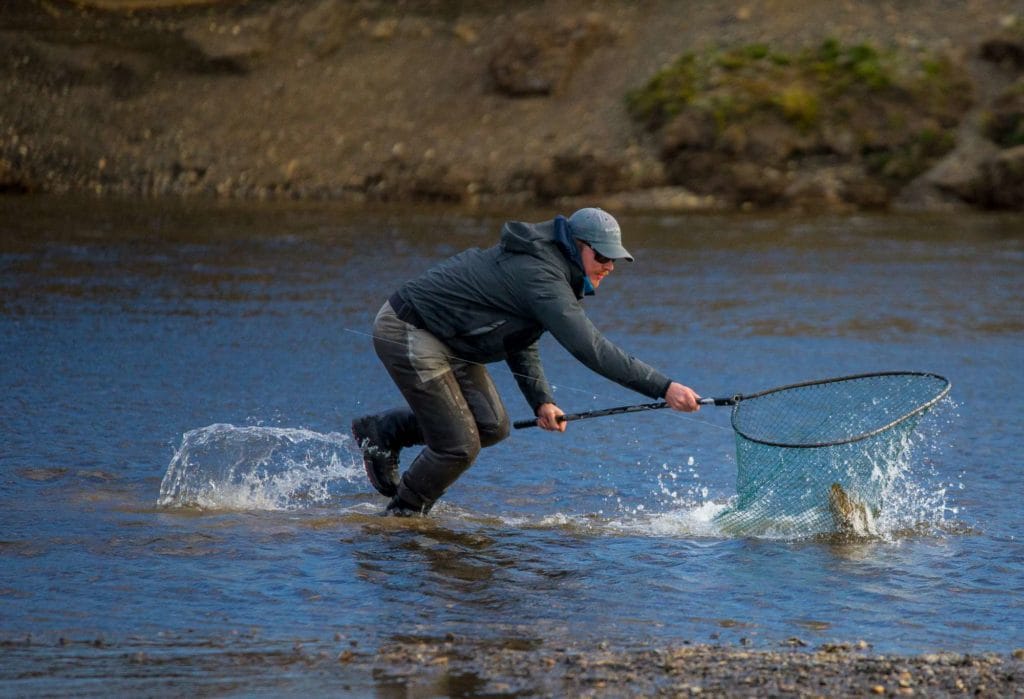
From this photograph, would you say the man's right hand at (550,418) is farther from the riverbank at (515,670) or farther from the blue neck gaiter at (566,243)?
the riverbank at (515,670)

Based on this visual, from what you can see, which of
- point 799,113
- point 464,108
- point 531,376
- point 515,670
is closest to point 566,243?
point 531,376

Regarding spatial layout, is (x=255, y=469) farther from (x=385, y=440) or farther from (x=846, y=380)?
(x=846, y=380)

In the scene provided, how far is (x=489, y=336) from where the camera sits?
26.7 ft

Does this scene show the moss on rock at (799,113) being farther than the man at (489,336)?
Yes

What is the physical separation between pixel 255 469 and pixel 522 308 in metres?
2.94

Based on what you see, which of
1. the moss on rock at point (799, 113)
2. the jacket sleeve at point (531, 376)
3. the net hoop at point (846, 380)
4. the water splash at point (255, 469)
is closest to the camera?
the net hoop at point (846, 380)

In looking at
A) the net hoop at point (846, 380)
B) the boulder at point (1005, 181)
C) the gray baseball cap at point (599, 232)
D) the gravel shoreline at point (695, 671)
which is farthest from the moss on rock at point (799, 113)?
the gravel shoreline at point (695, 671)

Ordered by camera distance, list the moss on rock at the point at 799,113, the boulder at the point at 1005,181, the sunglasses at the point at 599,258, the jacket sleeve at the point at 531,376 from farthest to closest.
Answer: the moss on rock at the point at 799,113, the boulder at the point at 1005,181, the jacket sleeve at the point at 531,376, the sunglasses at the point at 599,258

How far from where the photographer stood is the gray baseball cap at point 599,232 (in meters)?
7.71

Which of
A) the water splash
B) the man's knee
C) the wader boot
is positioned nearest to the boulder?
the water splash

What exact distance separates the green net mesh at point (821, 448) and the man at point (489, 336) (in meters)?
0.86

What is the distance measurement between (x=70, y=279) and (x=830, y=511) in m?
13.6

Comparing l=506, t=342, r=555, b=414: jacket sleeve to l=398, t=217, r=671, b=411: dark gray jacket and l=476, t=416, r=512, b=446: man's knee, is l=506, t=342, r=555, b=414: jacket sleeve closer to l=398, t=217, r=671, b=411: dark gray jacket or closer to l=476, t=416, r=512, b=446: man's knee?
l=398, t=217, r=671, b=411: dark gray jacket

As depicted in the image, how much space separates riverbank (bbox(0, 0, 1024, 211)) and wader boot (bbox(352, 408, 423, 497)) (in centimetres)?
2104
